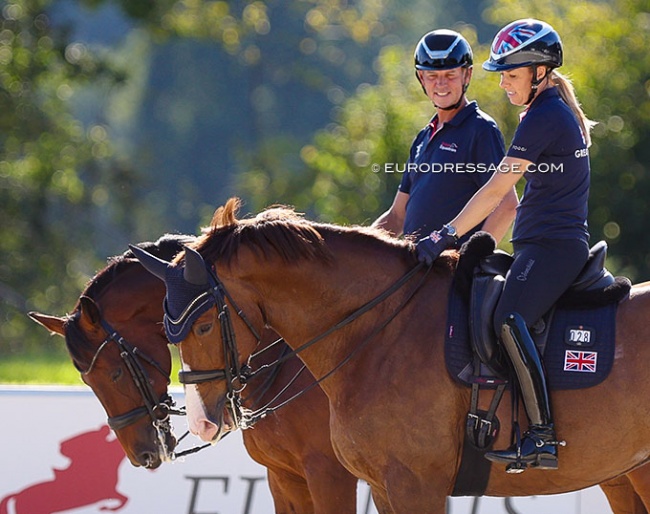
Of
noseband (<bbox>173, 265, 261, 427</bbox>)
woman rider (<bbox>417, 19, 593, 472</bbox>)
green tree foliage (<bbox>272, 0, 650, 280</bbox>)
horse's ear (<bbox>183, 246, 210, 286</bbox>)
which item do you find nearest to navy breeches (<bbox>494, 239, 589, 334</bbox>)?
woman rider (<bbox>417, 19, 593, 472</bbox>)

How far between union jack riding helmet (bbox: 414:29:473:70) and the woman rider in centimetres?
80

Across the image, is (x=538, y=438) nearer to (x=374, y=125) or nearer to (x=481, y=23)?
(x=374, y=125)

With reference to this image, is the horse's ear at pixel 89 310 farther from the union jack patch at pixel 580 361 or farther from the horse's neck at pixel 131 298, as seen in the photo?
the union jack patch at pixel 580 361

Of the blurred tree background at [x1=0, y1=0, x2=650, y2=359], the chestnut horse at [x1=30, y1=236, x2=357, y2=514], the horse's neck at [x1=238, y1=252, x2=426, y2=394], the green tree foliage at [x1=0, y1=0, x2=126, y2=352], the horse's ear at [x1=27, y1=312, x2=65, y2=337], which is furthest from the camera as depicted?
the green tree foliage at [x1=0, y1=0, x2=126, y2=352]

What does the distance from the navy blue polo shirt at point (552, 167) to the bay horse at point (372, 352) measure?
1.40 feet

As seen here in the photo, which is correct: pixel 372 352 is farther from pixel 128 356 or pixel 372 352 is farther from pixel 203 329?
pixel 128 356

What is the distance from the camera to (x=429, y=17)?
4794 cm

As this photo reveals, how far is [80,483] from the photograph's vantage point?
23.1ft

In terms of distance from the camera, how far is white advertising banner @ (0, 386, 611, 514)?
Result: 23.0ft

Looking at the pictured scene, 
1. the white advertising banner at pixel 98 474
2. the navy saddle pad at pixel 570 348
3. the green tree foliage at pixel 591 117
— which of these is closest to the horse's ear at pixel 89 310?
the white advertising banner at pixel 98 474

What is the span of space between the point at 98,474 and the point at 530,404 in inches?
132

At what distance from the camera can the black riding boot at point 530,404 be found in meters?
4.59

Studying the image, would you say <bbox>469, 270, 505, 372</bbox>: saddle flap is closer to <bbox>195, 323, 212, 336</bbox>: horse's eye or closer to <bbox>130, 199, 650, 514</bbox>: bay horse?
<bbox>130, 199, 650, 514</bbox>: bay horse

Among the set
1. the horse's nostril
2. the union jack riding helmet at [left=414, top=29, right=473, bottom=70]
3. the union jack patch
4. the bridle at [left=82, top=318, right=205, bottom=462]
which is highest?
the union jack riding helmet at [left=414, top=29, right=473, bottom=70]
